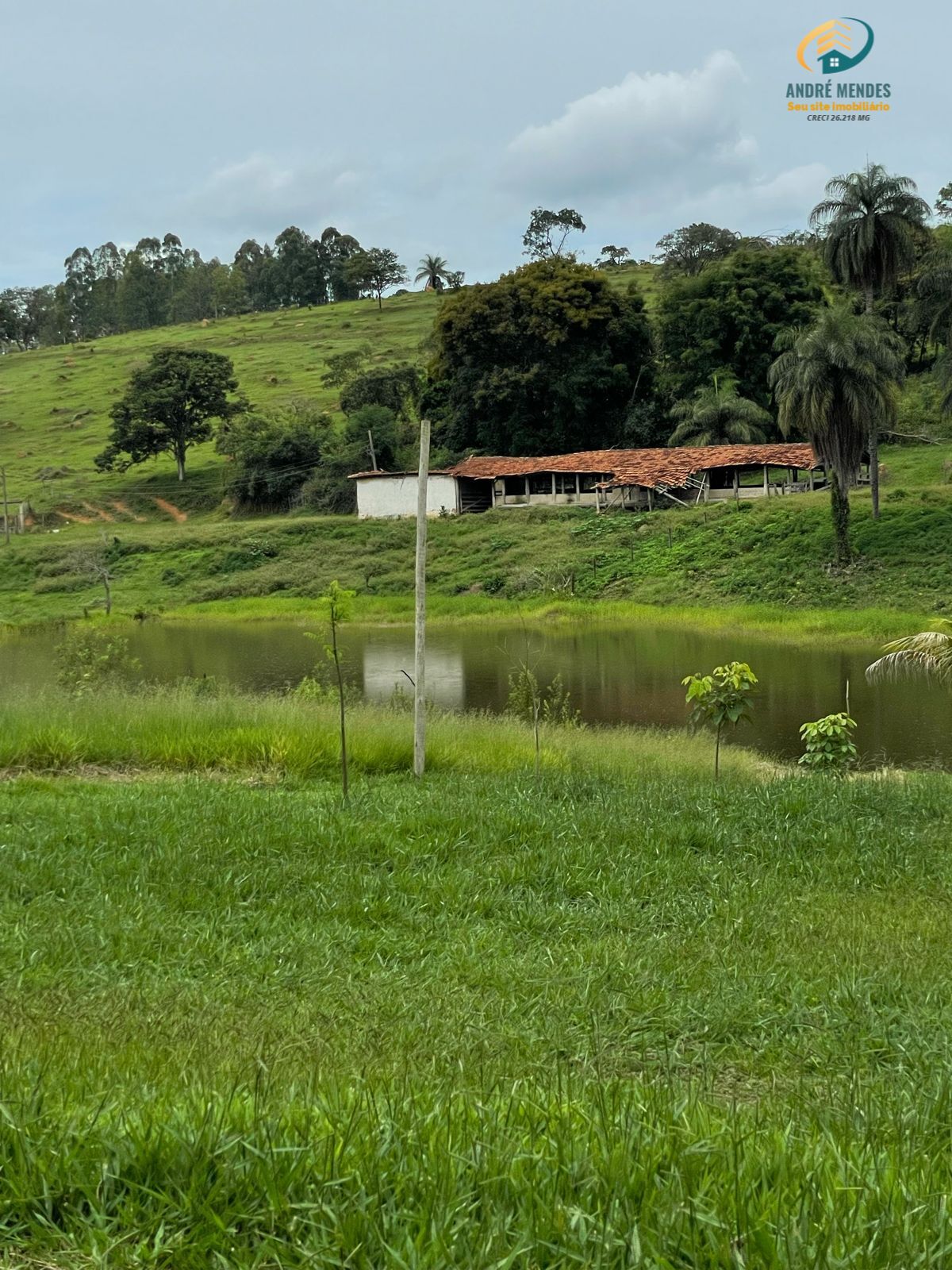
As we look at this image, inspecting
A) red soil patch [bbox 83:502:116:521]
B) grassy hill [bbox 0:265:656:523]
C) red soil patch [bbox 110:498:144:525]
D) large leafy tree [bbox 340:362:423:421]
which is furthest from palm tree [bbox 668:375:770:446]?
red soil patch [bbox 83:502:116:521]

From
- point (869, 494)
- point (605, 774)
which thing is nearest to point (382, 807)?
point (605, 774)

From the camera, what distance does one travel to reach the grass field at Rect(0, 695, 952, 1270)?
209cm

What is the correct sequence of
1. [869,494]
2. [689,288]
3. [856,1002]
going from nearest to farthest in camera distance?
1. [856,1002]
2. [869,494]
3. [689,288]

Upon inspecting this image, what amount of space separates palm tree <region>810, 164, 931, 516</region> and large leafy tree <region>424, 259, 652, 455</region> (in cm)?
1506

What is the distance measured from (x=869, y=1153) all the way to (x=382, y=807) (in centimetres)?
727

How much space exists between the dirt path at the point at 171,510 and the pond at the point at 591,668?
73.4 ft

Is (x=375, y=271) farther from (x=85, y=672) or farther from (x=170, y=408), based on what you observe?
(x=85, y=672)

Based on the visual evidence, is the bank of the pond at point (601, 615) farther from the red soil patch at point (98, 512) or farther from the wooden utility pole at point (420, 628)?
the red soil patch at point (98, 512)

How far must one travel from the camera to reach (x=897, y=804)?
1044cm

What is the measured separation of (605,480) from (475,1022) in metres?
49.2

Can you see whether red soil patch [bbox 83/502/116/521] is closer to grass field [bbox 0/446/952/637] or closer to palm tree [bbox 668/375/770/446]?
grass field [bbox 0/446/952/637]

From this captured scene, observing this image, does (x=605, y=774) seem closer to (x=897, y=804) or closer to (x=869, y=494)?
(x=897, y=804)

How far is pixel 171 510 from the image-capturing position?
205ft

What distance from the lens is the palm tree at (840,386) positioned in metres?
33.7
